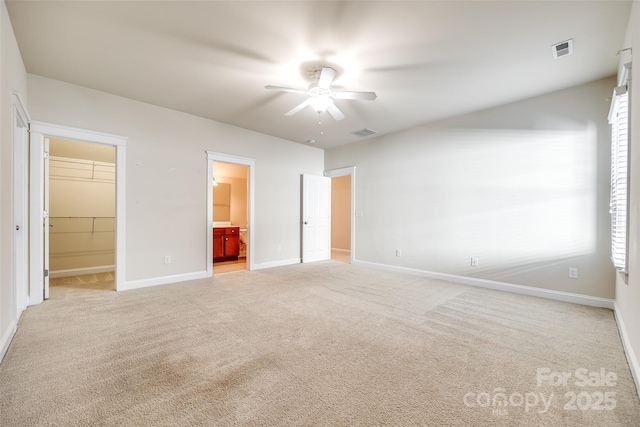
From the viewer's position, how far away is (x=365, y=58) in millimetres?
2820

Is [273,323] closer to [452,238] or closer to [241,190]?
[452,238]

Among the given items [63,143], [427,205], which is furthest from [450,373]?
[63,143]

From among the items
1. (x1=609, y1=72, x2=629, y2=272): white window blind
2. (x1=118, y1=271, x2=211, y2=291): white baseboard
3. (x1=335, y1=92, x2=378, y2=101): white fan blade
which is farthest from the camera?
(x1=118, y1=271, x2=211, y2=291): white baseboard

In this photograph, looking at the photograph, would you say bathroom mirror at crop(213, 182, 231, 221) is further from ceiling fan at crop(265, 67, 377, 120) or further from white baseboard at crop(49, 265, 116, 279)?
ceiling fan at crop(265, 67, 377, 120)

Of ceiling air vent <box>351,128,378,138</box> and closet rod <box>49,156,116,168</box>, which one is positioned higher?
ceiling air vent <box>351,128,378,138</box>

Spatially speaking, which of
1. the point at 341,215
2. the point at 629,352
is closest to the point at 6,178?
the point at 629,352

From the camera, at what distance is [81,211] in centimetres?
513

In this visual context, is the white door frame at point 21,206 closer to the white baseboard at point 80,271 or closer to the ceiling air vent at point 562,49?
the white baseboard at point 80,271

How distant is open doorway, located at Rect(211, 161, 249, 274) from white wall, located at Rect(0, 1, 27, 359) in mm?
3861

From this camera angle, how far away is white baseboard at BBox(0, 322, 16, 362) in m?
1.99

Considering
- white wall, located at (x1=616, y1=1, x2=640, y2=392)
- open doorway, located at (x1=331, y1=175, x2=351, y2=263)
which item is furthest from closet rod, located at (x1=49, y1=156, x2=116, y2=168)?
white wall, located at (x1=616, y1=1, x2=640, y2=392)

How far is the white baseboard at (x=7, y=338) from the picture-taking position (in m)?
1.99

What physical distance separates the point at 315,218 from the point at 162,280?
338 cm

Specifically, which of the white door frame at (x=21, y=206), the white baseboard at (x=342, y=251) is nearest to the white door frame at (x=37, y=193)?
the white door frame at (x=21, y=206)
